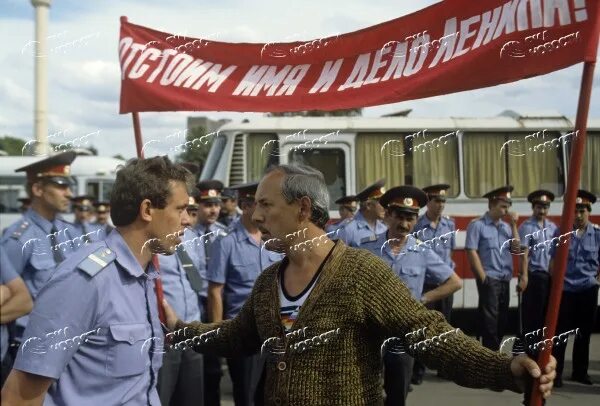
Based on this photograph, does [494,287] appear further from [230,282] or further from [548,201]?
[230,282]

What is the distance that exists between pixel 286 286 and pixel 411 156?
824 cm

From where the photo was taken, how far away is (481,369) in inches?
→ 94.7

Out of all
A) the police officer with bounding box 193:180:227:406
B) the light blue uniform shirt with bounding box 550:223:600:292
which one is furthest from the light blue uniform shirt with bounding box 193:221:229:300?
the light blue uniform shirt with bounding box 550:223:600:292

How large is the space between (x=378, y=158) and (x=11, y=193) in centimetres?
1024

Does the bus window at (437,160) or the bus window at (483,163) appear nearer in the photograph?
the bus window at (437,160)

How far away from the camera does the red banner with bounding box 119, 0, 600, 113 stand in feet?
8.93

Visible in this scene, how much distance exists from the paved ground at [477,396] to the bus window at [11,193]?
11.1 meters

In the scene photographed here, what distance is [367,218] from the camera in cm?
892

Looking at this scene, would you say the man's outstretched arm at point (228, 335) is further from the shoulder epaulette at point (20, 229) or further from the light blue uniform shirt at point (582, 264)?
the light blue uniform shirt at point (582, 264)

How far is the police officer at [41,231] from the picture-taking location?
5074 mm

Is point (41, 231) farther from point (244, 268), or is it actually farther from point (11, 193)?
point (11, 193)

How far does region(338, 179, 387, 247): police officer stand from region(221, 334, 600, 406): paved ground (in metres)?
1.68

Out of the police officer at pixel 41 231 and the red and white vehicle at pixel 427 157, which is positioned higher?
the red and white vehicle at pixel 427 157

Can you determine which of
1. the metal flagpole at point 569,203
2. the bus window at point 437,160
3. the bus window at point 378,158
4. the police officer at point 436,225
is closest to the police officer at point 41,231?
the metal flagpole at point 569,203
